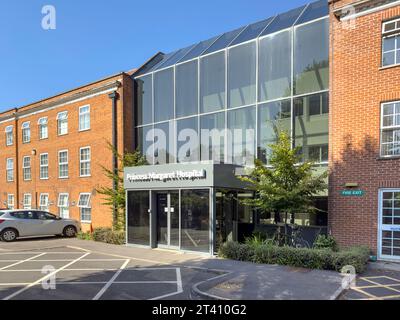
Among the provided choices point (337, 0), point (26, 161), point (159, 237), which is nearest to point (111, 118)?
point (159, 237)

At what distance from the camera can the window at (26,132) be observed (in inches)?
992

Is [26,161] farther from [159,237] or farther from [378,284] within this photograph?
[378,284]

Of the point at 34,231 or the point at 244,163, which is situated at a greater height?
the point at 244,163

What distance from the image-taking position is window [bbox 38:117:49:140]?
23547mm

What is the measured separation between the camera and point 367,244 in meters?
10.5

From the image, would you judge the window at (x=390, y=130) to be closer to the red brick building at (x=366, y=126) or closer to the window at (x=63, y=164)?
the red brick building at (x=366, y=126)

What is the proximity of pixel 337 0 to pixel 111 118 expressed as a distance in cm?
1174

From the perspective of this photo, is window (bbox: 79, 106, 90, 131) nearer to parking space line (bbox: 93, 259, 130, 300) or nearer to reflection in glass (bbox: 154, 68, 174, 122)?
reflection in glass (bbox: 154, 68, 174, 122)

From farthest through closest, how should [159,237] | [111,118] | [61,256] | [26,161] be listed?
[26,161] < [111,118] < [159,237] < [61,256]

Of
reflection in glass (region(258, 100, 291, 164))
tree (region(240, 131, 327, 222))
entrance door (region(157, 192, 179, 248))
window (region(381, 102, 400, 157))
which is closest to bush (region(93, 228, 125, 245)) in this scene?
entrance door (region(157, 192, 179, 248))

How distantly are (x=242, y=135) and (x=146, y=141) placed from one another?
5.71 metres

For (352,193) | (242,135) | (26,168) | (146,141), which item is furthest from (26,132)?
(352,193)

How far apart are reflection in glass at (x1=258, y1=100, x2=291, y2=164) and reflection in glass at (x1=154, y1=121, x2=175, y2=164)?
4.52 meters

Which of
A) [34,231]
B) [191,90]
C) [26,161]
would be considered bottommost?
[34,231]
